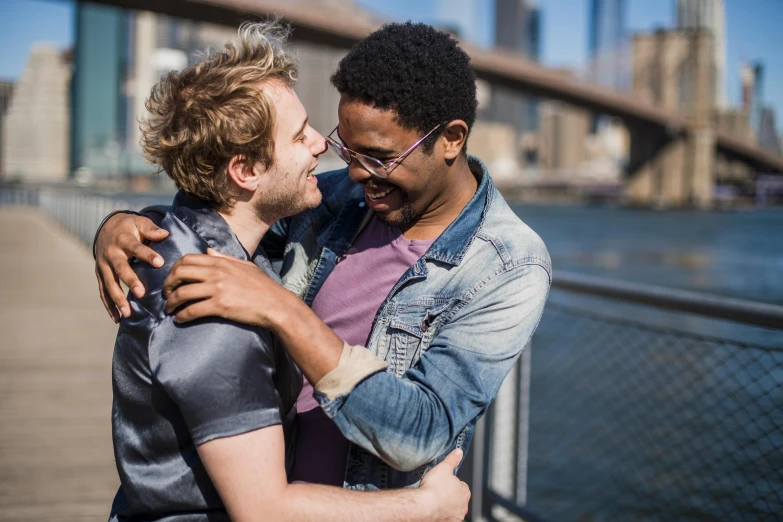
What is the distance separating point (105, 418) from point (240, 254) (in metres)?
2.53

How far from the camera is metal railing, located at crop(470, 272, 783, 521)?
7.20 feet

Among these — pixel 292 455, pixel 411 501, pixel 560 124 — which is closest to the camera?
pixel 411 501

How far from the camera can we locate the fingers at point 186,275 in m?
1.04

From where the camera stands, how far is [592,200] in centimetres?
6009

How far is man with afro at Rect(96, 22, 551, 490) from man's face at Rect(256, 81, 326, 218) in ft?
0.27

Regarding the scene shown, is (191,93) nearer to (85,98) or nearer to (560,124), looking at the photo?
(85,98)

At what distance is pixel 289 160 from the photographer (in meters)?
1.27

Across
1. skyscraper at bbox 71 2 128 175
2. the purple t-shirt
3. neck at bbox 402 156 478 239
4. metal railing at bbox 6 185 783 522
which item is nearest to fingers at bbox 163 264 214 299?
the purple t-shirt

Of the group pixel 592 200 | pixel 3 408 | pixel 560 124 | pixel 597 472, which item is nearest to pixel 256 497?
pixel 3 408

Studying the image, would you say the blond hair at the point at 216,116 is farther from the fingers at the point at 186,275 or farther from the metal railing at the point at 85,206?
the metal railing at the point at 85,206

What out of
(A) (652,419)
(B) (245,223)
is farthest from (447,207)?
(A) (652,419)

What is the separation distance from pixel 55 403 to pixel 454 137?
9.48 feet

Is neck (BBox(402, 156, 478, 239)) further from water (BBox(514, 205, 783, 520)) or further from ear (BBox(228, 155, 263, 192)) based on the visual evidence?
water (BBox(514, 205, 783, 520))

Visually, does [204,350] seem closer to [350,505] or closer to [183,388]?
[183,388]
